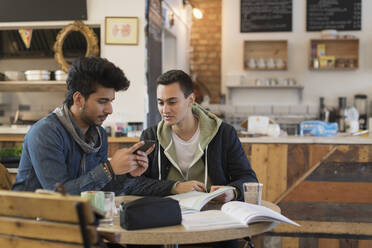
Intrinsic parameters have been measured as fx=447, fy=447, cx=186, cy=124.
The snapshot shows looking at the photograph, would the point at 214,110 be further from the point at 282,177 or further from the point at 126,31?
the point at 282,177

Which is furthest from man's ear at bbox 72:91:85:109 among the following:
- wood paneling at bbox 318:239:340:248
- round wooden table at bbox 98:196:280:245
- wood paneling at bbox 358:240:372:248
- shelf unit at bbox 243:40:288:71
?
shelf unit at bbox 243:40:288:71

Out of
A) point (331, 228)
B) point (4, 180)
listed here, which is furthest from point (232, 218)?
point (331, 228)

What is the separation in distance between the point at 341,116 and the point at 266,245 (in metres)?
3.75

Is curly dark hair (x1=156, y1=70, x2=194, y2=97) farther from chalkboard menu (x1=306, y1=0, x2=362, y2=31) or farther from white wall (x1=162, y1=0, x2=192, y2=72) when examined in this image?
chalkboard menu (x1=306, y1=0, x2=362, y2=31)

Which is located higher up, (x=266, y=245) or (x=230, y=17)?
(x=230, y=17)

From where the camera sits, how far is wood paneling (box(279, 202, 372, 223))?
3.30 metres

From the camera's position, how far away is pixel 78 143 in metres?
2.05

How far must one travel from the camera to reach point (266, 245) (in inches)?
131

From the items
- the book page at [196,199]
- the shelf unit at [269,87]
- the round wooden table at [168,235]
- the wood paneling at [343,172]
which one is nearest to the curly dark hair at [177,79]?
the book page at [196,199]

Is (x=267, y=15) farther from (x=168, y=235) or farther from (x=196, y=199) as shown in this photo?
(x=168, y=235)

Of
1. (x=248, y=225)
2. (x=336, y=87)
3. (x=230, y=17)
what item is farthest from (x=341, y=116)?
(x=248, y=225)

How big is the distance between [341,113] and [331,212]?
352 cm

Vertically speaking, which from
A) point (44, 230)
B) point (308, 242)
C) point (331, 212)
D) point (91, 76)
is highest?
point (91, 76)

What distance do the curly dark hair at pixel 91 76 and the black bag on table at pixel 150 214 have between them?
0.72 meters
